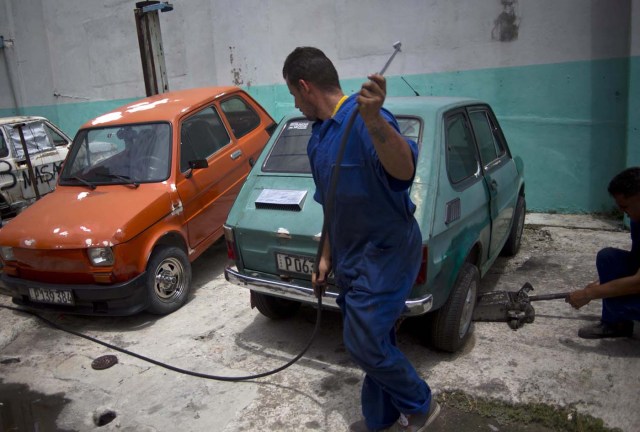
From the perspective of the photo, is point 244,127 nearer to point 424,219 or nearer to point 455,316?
point 424,219

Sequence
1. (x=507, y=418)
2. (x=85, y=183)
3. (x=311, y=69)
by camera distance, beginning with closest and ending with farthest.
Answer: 1. (x=311, y=69)
2. (x=507, y=418)
3. (x=85, y=183)

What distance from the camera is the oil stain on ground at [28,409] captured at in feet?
11.5

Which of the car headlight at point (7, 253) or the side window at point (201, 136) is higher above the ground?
the side window at point (201, 136)

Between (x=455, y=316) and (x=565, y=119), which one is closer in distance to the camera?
(x=455, y=316)

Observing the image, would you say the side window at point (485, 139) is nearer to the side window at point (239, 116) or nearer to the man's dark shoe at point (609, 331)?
the man's dark shoe at point (609, 331)

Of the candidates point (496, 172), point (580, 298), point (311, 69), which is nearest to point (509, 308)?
point (580, 298)

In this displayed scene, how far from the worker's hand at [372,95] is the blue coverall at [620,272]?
2434 millimetres

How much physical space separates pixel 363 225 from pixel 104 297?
9.58ft

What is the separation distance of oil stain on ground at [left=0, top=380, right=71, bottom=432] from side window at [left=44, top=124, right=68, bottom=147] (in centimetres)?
549

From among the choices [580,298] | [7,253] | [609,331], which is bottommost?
[609,331]

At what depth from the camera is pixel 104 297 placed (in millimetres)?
4430

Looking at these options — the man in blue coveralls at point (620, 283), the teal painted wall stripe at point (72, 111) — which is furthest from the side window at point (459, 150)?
the teal painted wall stripe at point (72, 111)

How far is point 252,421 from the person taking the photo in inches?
127

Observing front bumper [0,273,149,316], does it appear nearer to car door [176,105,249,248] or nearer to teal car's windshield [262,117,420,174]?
car door [176,105,249,248]
